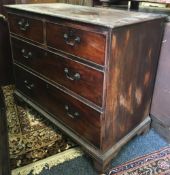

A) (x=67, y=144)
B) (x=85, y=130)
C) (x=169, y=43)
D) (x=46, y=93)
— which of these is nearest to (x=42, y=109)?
(x=46, y=93)

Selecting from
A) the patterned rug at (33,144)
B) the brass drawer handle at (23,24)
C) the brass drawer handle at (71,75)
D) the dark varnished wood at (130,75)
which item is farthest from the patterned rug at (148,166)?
the brass drawer handle at (23,24)

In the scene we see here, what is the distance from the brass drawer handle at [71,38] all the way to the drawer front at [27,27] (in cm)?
25

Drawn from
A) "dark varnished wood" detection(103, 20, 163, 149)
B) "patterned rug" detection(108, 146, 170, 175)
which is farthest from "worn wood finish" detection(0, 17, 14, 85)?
"patterned rug" detection(108, 146, 170, 175)

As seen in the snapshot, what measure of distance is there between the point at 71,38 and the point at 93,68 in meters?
0.20

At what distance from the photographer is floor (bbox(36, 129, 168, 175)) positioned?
1252 mm

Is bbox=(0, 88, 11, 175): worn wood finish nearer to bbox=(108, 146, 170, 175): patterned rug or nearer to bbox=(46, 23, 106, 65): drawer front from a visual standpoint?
bbox=(46, 23, 106, 65): drawer front

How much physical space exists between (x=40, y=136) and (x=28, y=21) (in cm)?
74

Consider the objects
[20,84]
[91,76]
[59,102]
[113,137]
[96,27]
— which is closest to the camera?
[96,27]

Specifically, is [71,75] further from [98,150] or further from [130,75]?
[98,150]

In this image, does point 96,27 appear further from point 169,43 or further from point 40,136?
point 40,136

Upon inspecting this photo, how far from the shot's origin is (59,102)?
137 centimetres

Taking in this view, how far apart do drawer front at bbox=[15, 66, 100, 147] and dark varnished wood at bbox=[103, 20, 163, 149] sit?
79 millimetres

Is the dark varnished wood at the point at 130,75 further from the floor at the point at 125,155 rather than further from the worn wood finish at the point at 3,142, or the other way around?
the worn wood finish at the point at 3,142

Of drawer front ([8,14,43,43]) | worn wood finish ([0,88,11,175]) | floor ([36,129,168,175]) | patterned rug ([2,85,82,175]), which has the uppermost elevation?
drawer front ([8,14,43,43])
